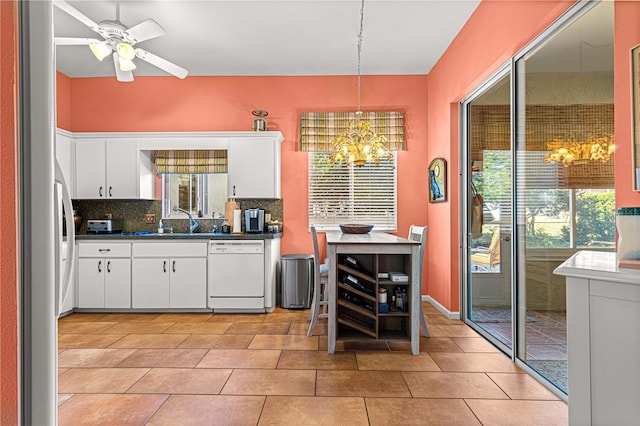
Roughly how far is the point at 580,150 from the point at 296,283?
10.4 ft

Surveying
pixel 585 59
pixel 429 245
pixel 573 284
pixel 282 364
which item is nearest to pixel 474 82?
pixel 585 59

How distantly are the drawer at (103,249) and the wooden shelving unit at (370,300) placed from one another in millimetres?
2688

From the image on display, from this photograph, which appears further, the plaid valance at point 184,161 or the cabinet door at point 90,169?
the plaid valance at point 184,161

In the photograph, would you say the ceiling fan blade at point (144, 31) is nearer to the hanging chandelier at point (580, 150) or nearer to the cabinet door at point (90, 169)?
the cabinet door at point (90, 169)

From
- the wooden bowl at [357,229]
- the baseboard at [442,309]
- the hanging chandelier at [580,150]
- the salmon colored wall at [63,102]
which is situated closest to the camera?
the hanging chandelier at [580,150]

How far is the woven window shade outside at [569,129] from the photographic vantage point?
2.00 metres

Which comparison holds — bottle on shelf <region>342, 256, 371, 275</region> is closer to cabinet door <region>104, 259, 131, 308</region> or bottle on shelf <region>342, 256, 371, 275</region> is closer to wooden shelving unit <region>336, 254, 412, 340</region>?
wooden shelving unit <region>336, 254, 412, 340</region>

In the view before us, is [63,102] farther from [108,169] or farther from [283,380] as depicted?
[283,380]

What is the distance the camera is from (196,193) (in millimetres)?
4926

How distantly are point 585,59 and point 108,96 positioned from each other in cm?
524

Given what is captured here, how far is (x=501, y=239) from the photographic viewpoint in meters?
3.16

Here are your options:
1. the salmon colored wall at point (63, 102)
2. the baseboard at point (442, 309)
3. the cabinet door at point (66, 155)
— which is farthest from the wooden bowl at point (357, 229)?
the salmon colored wall at point (63, 102)

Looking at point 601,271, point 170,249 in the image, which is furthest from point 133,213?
point 601,271

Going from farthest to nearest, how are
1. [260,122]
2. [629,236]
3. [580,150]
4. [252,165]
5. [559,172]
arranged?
1. [260,122]
2. [252,165]
3. [559,172]
4. [580,150]
5. [629,236]
